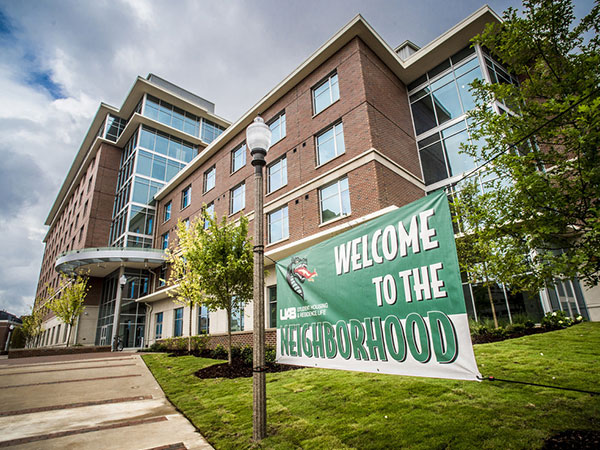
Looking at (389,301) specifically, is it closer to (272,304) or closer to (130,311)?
(272,304)

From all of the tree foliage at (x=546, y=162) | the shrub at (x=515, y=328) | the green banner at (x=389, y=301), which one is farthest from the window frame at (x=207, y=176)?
the tree foliage at (x=546, y=162)

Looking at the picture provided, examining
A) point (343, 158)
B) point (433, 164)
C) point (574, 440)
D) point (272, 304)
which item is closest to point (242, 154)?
point (343, 158)

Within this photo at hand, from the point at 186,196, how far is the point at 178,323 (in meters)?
10.7

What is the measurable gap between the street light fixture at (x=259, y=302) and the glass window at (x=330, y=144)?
10.3 m

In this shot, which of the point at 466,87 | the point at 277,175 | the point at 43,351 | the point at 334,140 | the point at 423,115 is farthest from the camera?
the point at 43,351

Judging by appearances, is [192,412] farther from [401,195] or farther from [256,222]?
[401,195]

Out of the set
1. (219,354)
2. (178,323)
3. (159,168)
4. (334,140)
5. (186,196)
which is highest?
(159,168)

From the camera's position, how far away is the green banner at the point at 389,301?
3.32 meters

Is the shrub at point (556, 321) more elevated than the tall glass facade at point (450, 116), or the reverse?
the tall glass facade at point (450, 116)

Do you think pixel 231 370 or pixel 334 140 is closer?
pixel 231 370

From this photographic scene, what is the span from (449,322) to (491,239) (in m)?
2.54

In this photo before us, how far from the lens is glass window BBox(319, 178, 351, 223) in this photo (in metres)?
14.8

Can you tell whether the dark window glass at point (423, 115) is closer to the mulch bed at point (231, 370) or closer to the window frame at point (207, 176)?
the mulch bed at point (231, 370)

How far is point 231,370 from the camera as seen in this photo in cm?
1100
